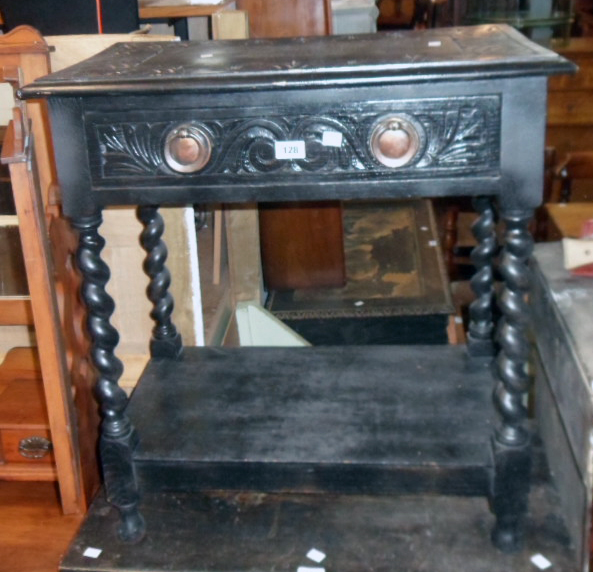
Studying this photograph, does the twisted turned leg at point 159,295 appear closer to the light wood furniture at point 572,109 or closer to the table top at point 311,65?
the table top at point 311,65

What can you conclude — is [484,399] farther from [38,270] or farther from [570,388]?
[38,270]

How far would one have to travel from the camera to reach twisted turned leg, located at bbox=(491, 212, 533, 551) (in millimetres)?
1064

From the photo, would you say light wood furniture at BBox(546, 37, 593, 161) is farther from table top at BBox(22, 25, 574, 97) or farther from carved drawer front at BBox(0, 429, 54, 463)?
carved drawer front at BBox(0, 429, 54, 463)

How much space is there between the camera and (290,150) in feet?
3.43

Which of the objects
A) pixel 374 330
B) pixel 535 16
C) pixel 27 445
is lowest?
pixel 374 330

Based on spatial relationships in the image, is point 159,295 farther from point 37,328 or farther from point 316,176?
point 316,176

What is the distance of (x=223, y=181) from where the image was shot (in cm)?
107

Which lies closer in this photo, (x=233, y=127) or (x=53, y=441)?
(x=233, y=127)

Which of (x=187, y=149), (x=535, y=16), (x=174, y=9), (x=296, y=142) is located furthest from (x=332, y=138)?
(x=535, y=16)

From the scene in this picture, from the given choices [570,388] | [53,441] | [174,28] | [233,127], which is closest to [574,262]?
[570,388]

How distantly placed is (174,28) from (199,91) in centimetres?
145

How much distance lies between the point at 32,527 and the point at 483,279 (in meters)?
0.93

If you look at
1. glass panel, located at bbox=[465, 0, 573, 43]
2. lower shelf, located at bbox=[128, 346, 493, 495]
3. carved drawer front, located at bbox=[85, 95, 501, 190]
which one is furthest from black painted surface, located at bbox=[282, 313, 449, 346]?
glass panel, located at bbox=[465, 0, 573, 43]

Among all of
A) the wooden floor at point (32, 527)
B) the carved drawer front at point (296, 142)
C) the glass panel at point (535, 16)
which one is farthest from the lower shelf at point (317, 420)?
the glass panel at point (535, 16)
